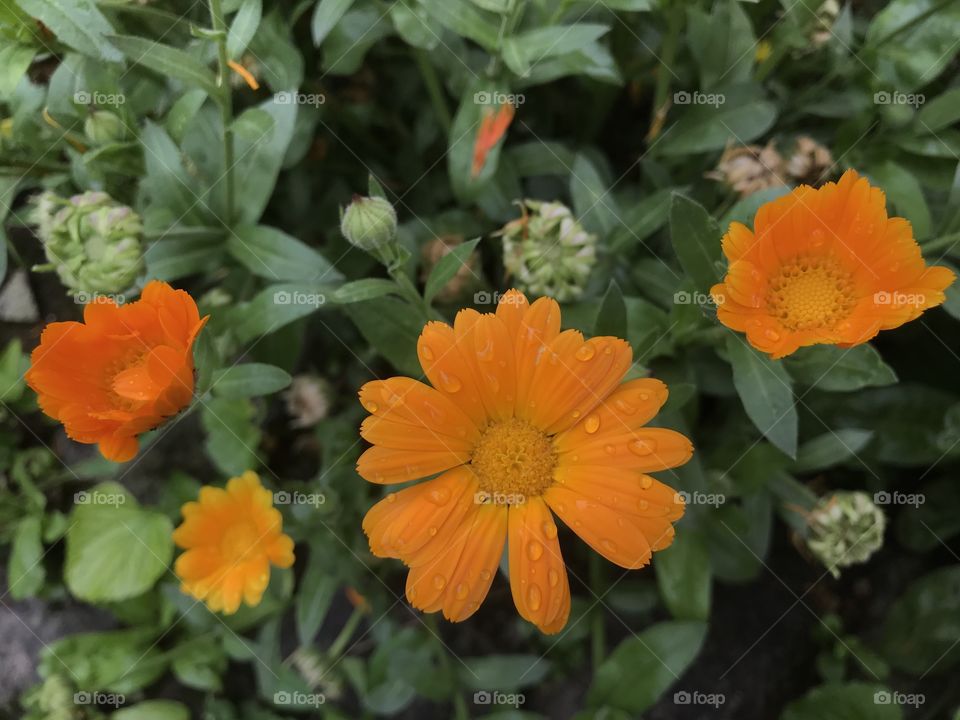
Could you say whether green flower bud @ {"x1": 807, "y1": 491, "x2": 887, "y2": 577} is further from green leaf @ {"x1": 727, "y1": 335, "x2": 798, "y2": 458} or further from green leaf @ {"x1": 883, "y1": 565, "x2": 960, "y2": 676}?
green leaf @ {"x1": 883, "y1": 565, "x2": 960, "y2": 676}

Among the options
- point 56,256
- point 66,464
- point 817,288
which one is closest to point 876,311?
point 817,288

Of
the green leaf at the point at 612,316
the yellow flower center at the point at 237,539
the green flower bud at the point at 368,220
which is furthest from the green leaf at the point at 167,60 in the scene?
the yellow flower center at the point at 237,539

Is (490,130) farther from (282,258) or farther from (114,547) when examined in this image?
(114,547)

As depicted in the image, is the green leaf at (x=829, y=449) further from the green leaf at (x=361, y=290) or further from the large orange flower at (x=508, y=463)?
the green leaf at (x=361, y=290)

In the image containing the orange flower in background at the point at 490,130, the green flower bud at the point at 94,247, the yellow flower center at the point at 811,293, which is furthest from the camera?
the orange flower in background at the point at 490,130

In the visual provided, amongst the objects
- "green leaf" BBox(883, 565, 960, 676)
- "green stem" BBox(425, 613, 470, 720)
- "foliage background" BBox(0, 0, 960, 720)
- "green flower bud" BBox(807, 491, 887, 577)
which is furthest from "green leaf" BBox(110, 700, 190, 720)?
"green leaf" BBox(883, 565, 960, 676)

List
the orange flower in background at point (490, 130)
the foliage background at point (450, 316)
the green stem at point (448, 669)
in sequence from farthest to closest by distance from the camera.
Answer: the green stem at point (448, 669)
the orange flower in background at point (490, 130)
the foliage background at point (450, 316)

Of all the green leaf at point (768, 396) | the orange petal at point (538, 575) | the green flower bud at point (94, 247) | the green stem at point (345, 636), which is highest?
the green flower bud at point (94, 247)

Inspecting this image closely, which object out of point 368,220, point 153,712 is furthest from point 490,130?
point 153,712
